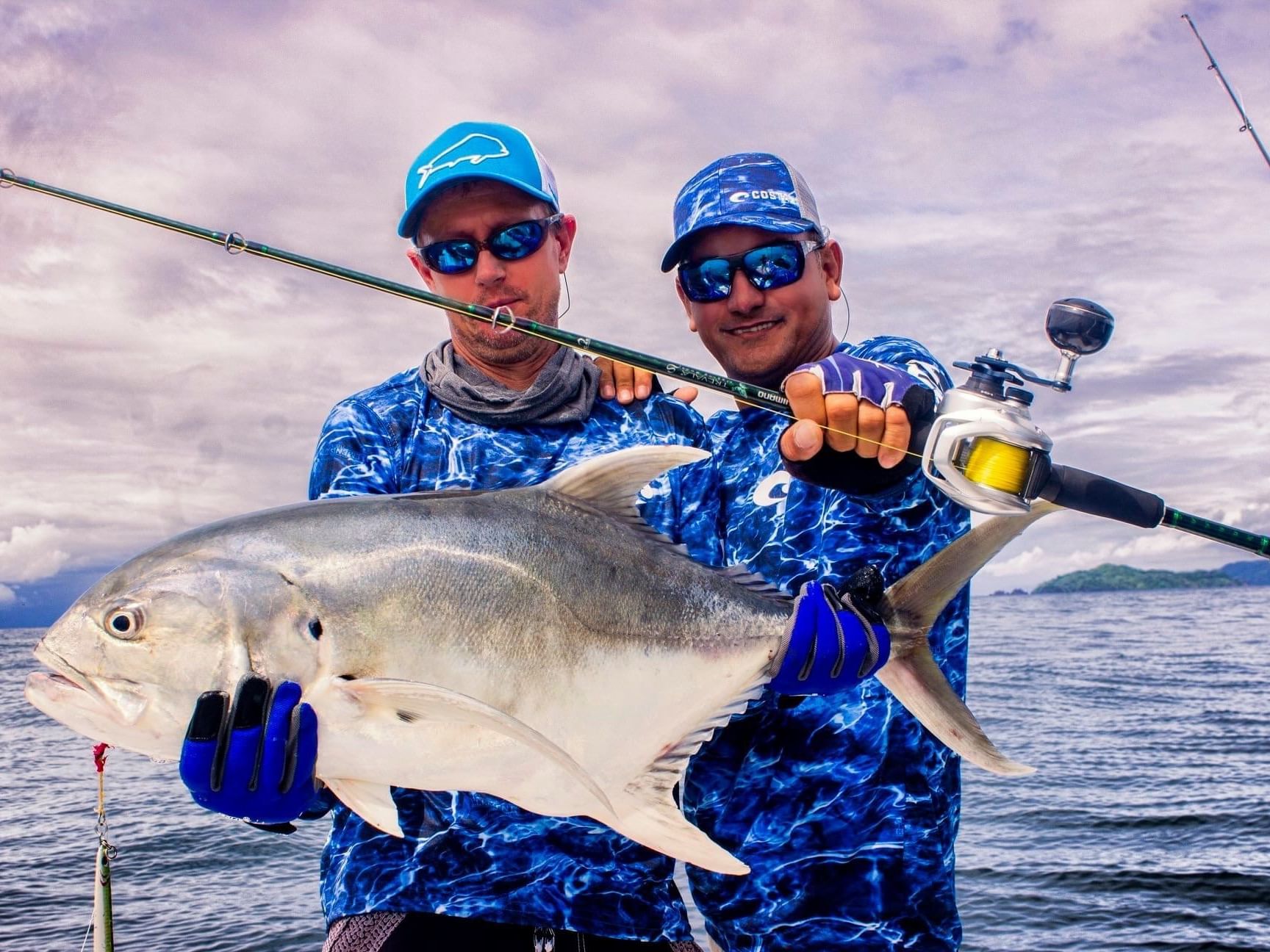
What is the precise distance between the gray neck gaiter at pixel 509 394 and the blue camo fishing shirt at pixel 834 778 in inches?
15.9

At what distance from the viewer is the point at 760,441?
344 cm

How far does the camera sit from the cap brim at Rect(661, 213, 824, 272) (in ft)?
11.8

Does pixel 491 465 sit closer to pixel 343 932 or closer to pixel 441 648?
pixel 441 648

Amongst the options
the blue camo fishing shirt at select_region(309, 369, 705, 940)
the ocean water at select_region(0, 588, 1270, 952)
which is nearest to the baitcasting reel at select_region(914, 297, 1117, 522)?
the blue camo fishing shirt at select_region(309, 369, 705, 940)

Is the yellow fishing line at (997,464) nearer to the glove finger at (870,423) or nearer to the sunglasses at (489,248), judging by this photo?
the glove finger at (870,423)

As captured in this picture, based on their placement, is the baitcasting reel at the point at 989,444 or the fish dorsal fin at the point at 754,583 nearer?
the baitcasting reel at the point at 989,444

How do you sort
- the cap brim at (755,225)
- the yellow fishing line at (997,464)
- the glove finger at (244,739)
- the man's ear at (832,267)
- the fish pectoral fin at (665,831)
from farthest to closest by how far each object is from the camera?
1. the man's ear at (832,267)
2. the cap brim at (755,225)
3. the yellow fishing line at (997,464)
4. the fish pectoral fin at (665,831)
5. the glove finger at (244,739)

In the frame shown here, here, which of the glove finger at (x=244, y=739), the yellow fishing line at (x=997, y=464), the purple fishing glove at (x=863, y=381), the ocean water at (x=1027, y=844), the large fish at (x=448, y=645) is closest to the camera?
the glove finger at (x=244, y=739)

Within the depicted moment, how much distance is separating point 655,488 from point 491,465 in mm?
533

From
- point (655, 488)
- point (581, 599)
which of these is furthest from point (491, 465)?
point (581, 599)

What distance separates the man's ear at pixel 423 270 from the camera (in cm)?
353

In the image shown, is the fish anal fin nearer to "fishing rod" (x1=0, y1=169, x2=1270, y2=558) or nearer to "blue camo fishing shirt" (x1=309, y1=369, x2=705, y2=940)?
"blue camo fishing shirt" (x1=309, y1=369, x2=705, y2=940)

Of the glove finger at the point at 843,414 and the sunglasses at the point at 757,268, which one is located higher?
the sunglasses at the point at 757,268

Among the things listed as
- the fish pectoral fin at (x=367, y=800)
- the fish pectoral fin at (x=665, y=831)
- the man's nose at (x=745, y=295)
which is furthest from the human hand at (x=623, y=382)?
the fish pectoral fin at (x=367, y=800)
